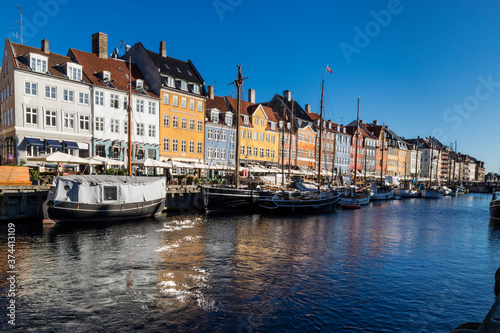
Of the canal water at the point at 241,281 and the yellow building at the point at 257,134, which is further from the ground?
the yellow building at the point at 257,134

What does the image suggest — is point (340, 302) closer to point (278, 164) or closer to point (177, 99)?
point (177, 99)

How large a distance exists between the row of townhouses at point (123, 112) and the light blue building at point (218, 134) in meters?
0.17

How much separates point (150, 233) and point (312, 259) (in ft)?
38.9

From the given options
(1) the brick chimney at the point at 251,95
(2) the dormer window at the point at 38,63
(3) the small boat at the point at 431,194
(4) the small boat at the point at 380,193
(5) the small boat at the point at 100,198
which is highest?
(1) the brick chimney at the point at 251,95

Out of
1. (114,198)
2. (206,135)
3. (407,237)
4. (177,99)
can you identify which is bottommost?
(407,237)

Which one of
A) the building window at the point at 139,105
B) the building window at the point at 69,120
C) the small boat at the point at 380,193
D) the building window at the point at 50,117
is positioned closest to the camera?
the building window at the point at 50,117

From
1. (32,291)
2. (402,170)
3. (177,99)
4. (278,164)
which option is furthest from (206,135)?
(402,170)

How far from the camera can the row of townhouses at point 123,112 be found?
3634 centimetres

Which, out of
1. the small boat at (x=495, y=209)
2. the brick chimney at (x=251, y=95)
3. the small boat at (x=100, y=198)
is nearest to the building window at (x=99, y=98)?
the small boat at (x=100, y=198)

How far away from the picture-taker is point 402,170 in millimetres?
119625

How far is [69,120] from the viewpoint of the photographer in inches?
1545

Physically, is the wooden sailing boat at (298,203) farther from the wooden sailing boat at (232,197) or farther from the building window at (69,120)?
the building window at (69,120)

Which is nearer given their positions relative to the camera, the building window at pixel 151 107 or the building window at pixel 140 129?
the building window at pixel 140 129

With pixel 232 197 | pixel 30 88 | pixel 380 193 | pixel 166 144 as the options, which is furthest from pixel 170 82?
pixel 380 193
